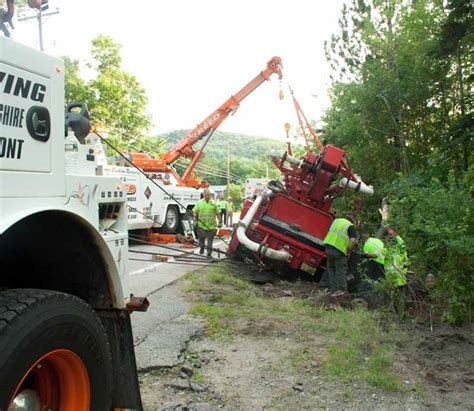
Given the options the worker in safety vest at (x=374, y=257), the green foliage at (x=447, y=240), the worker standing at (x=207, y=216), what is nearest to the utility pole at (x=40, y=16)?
the green foliage at (x=447, y=240)

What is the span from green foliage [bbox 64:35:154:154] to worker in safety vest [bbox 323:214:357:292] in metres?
21.8

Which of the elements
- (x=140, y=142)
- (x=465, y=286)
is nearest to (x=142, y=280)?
(x=465, y=286)

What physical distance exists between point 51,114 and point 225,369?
2.85 meters

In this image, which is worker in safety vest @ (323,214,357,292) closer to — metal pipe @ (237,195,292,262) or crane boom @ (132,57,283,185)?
metal pipe @ (237,195,292,262)

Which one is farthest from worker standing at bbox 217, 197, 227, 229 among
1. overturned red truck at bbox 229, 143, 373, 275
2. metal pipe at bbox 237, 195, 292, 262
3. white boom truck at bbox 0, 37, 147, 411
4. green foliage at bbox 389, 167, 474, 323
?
white boom truck at bbox 0, 37, 147, 411

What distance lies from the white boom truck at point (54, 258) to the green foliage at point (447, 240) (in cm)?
358

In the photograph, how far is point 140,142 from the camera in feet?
109

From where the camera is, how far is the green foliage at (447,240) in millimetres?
5254

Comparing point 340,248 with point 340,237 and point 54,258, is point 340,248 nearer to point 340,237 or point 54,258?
point 340,237

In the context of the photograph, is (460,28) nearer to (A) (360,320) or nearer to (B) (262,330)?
(A) (360,320)

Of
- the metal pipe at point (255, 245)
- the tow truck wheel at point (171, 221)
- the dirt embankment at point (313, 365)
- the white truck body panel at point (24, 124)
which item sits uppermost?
the white truck body panel at point (24, 124)

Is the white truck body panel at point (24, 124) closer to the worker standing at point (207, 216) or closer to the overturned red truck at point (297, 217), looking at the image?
the overturned red truck at point (297, 217)

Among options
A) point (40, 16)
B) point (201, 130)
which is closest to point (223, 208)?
point (201, 130)

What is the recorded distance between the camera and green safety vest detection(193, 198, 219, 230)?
12.3 meters
